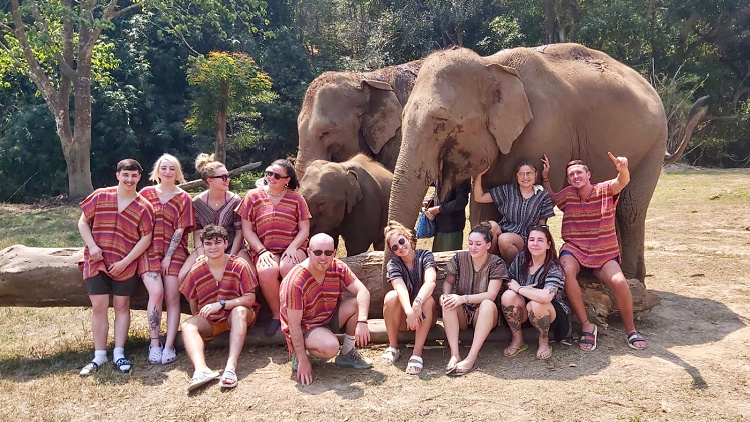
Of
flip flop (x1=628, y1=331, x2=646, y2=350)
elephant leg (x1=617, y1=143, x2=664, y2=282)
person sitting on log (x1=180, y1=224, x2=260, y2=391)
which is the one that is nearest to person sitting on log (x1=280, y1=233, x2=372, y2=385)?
person sitting on log (x1=180, y1=224, x2=260, y2=391)

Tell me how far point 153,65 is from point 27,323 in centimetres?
2026

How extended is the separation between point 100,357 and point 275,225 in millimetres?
1698

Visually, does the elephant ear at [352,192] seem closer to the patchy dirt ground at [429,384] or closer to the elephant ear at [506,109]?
the elephant ear at [506,109]

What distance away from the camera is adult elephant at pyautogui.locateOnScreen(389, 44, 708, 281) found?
209 inches

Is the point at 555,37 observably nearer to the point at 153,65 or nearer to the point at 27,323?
the point at 153,65

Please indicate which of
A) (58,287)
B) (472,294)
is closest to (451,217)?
(472,294)

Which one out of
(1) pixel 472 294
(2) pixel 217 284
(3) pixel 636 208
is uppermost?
(3) pixel 636 208

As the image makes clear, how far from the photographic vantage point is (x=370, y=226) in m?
7.57

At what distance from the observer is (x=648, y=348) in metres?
4.98

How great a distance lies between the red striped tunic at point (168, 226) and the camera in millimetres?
5164

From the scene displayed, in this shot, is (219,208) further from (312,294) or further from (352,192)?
(352,192)

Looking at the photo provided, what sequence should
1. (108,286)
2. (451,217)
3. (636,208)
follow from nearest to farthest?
(108,286), (636,208), (451,217)

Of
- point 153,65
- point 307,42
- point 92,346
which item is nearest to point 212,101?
point 153,65

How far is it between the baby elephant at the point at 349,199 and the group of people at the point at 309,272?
1379 mm
